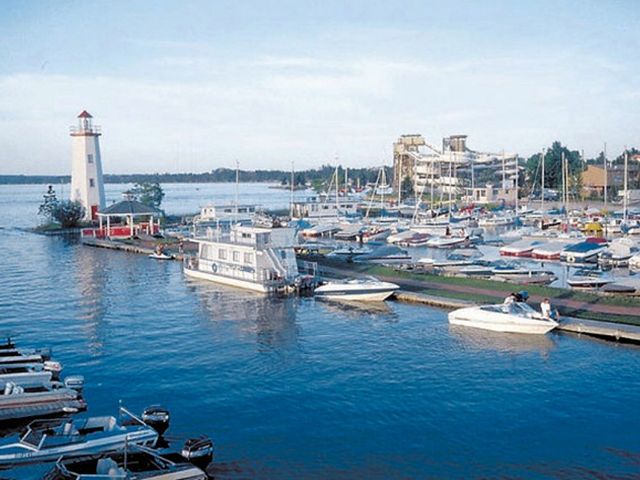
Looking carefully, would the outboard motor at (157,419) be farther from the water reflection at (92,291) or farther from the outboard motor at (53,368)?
the water reflection at (92,291)

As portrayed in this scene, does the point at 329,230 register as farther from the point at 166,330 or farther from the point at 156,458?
the point at 156,458

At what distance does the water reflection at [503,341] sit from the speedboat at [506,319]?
27 centimetres

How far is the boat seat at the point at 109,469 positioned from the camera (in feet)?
55.2

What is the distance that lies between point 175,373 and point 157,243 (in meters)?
45.5

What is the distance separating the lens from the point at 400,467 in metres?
18.8

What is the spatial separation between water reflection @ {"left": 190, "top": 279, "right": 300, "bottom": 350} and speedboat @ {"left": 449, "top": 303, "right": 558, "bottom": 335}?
810 centimetres

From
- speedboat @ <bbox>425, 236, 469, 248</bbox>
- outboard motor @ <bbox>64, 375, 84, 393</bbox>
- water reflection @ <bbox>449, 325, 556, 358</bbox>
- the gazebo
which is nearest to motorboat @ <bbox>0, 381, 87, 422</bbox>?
outboard motor @ <bbox>64, 375, 84, 393</bbox>

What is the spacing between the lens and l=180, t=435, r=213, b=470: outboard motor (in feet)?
60.4

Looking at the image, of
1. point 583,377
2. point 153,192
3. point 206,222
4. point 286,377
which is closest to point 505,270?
point 583,377

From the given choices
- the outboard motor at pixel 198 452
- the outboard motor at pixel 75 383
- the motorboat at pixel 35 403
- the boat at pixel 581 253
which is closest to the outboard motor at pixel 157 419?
the outboard motor at pixel 198 452

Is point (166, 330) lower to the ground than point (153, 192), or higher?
lower

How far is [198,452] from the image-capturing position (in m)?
18.6

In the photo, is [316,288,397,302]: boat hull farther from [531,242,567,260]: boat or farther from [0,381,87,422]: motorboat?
[531,242,567,260]: boat

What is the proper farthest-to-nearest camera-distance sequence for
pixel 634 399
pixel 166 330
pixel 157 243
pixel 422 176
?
1. pixel 422 176
2. pixel 157 243
3. pixel 166 330
4. pixel 634 399
